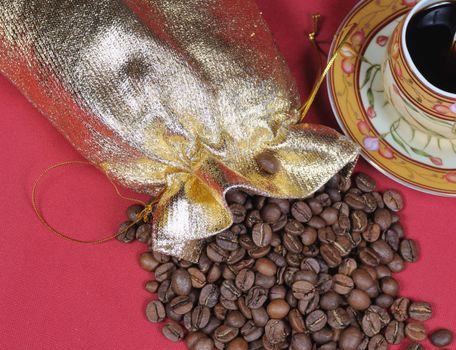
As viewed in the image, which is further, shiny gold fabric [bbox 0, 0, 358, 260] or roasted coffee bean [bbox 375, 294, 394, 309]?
roasted coffee bean [bbox 375, 294, 394, 309]

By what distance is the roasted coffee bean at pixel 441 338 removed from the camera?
3.71 ft

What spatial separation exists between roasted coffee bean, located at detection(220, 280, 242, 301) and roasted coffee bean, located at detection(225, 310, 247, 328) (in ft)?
0.09

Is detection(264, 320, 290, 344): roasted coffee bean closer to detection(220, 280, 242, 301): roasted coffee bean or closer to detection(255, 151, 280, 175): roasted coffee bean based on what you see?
detection(220, 280, 242, 301): roasted coffee bean

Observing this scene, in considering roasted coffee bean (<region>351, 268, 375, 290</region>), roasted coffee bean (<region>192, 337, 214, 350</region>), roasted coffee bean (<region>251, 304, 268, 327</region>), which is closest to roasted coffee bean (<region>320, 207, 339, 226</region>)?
roasted coffee bean (<region>351, 268, 375, 290</region>)

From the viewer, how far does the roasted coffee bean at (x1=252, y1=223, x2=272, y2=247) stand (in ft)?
3.63

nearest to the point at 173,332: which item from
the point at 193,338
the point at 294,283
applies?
the point at 193,338

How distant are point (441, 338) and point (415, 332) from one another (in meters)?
0.05

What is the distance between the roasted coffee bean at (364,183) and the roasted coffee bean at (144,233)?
42cm

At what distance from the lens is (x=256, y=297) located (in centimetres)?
110

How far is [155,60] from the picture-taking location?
99 centimetres

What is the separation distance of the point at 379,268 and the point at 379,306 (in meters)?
0.07

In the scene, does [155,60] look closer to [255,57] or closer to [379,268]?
[255,57]

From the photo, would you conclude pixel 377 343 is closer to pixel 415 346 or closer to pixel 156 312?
pixel 415 346

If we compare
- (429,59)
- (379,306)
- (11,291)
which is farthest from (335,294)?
(11,291)
